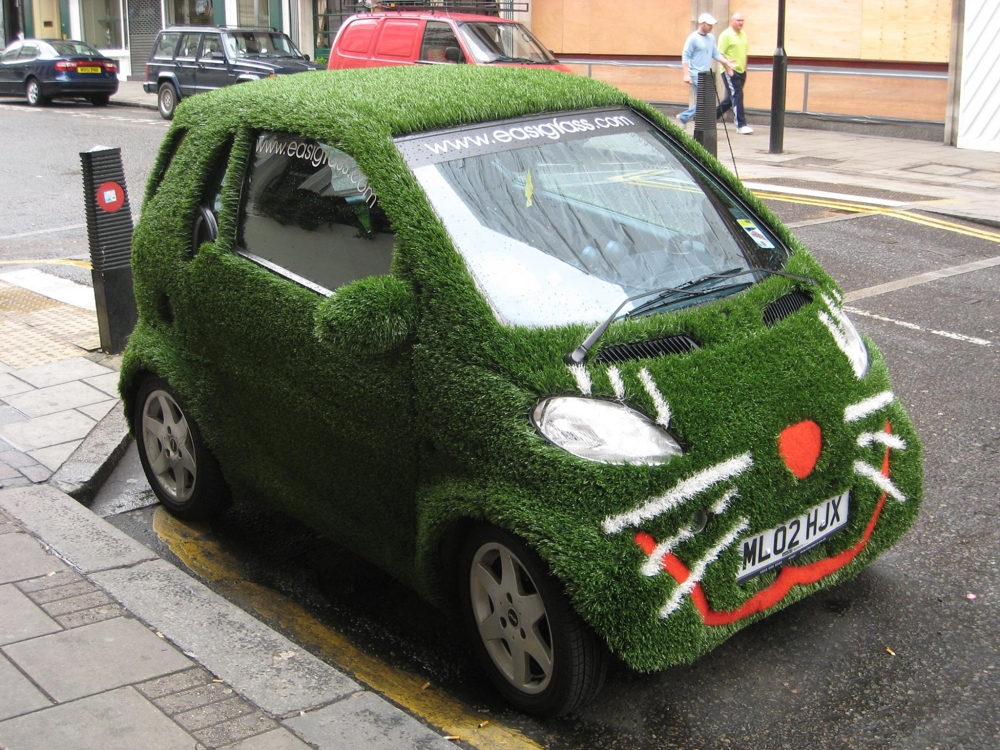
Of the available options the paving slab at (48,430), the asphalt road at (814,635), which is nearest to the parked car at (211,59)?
the paving slab at (48,430)

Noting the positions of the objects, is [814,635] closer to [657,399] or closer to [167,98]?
[657,399]

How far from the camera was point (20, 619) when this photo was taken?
383 cm

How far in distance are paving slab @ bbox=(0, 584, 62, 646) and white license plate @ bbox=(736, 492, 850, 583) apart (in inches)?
86.7

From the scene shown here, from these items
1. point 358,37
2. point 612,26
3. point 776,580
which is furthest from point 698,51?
point 776,580

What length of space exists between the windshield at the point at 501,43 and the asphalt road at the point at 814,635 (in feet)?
39.3

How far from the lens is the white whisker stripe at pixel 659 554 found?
3.14 metres

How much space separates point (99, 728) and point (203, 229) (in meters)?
2.04

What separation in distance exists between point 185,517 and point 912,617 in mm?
2939

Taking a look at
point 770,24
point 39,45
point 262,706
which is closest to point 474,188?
point 262,706

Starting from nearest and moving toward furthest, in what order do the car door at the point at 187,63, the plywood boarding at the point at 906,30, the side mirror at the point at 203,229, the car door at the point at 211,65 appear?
the side mirror at the point at 203,229, the plywood boarding at the point at 906,30, the car door at the point at 211,65, the car door at the point at 187,63

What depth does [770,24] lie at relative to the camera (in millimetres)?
19797

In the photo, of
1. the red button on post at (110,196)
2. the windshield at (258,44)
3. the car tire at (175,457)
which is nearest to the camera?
the car tire at (175,457)

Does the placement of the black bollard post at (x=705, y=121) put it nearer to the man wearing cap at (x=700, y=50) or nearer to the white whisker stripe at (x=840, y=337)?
the man wearing cap at (x=700, y=50)

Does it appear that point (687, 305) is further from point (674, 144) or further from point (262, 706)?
point (262, 706)
